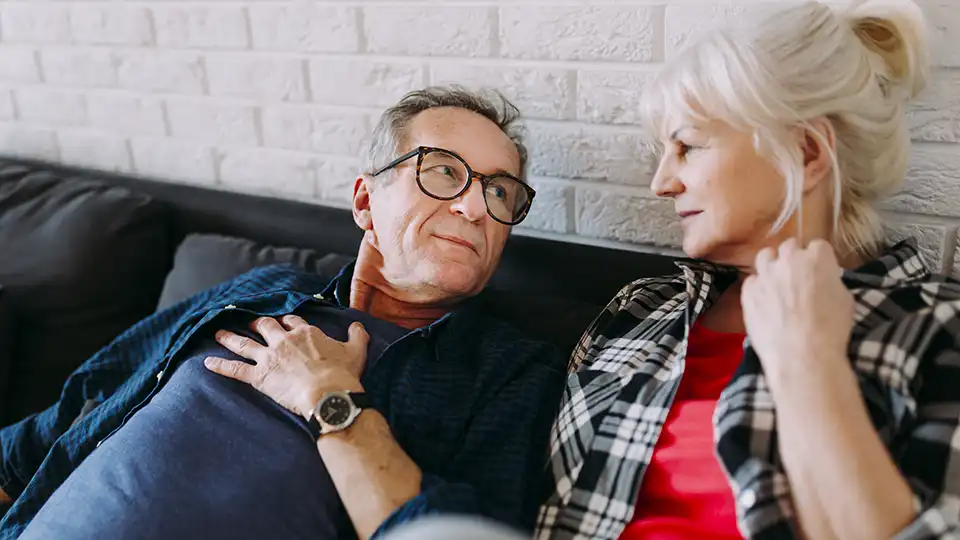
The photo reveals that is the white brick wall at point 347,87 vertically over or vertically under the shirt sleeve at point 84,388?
over

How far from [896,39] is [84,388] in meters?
1.36

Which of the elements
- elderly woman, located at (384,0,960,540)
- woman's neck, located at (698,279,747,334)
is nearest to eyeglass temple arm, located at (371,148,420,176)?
elderly woman, located at (384,0,960,540)

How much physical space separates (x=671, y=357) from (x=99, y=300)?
48.2 inches

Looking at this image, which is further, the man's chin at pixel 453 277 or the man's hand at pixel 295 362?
the man's chin at pixel 453 277

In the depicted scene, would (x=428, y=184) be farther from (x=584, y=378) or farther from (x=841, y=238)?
(x=841, y=238)

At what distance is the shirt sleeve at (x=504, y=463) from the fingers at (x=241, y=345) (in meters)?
0.34

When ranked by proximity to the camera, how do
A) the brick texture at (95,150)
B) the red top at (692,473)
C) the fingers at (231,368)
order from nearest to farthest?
the red top at (692,473) < the fingers at (231,368) < the brick texture at (95,150)

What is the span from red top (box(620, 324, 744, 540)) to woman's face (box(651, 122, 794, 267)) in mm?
141

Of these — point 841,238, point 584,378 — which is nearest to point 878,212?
point 841,238

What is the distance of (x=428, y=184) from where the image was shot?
4.35ft

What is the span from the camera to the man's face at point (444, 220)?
132cm

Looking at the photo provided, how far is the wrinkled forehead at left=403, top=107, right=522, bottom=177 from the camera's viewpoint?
134 cm

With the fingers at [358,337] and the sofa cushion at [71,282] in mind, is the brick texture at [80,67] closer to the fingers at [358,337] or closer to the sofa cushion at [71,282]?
the sofa cushion at [71,282]

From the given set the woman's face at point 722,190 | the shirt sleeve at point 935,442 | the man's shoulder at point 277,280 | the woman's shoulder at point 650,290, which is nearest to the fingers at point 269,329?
the man's shoulder at point 277,280
